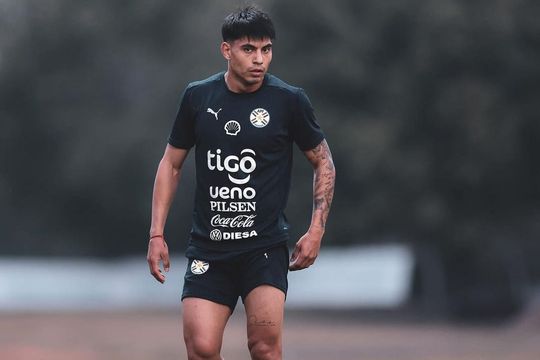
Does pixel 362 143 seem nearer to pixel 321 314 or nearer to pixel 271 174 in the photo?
pixel 321 314

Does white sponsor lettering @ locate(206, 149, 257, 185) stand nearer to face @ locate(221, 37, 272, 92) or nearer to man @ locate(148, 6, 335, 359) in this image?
man @ locate(148, 6, 335, 359)

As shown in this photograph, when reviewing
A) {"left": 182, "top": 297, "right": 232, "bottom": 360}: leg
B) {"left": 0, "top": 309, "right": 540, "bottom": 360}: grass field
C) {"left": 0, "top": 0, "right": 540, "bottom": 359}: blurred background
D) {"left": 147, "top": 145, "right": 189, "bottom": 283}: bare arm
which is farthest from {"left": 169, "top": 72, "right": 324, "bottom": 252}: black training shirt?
{"left": 0, "top": 0, "right": 540, "bottom": 359}: blurred background

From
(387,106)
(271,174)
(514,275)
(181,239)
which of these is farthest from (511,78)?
(271,174)

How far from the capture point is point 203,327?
25.7 feet

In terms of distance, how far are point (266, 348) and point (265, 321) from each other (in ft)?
0.55

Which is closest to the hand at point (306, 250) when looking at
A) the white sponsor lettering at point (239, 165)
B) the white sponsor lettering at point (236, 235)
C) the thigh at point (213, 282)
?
the white sponsor lettering at point (236, 235)

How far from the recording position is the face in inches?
310

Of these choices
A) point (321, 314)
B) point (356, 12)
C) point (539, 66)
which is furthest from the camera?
point (321, 314)

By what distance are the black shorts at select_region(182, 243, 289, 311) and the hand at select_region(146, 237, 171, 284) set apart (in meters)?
0.15

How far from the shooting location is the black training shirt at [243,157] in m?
7.95

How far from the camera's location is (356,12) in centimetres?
3794

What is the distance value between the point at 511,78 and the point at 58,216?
1128 inches

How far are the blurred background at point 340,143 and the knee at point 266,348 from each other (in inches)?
1064

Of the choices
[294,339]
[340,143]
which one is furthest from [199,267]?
[340,143]
